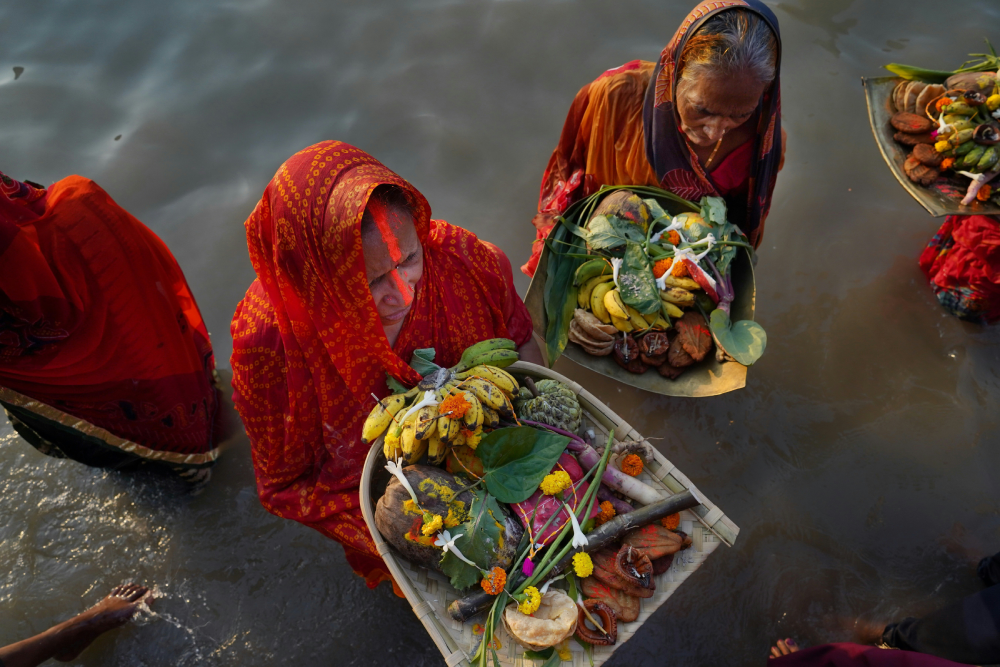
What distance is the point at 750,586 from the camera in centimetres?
272

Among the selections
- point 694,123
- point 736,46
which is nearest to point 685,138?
point 694,123

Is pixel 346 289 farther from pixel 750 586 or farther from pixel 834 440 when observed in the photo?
pixel 834 440

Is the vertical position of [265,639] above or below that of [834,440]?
below

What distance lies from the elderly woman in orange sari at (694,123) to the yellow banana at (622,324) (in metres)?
0.64

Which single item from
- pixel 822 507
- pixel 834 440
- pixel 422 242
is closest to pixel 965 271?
pixel 834 440

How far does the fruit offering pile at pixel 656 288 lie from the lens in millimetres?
2217

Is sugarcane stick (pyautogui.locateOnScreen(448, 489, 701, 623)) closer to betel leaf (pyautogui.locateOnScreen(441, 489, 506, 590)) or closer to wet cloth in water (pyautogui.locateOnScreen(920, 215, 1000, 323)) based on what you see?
betel leaf (pyautogui.locateOnScreen(441, 489, 506, 590))

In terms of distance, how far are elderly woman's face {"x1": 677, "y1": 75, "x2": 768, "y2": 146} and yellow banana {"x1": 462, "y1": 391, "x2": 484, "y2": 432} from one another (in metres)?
1.39

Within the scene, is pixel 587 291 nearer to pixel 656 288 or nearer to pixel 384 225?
pixel 656 288

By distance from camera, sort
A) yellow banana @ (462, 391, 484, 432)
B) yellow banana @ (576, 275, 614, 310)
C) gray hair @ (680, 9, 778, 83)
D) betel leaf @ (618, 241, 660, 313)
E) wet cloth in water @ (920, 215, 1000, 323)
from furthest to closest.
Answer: wet cloth in water @ (920, 215, 1000, 323) < yellow banana @ (576, 275, 614, 310) < betel leaf @ (618, 241, 660, 313) < gray hair @ (680, 9, 778, 83) < yellow banana @ (462, 391, 484, 432)

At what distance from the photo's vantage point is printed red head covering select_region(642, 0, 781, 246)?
6.72 feet

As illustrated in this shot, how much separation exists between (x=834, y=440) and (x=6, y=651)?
3937 millimetres

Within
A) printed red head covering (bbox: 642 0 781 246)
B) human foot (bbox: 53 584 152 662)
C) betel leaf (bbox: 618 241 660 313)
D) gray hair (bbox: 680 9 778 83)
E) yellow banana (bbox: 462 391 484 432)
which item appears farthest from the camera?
human foot (bbox: 53 584 152 662)

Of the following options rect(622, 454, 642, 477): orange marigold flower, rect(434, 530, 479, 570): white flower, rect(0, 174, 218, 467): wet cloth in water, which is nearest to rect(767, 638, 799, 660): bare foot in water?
rect(622, 454, 642, 477): orange marigold flower
